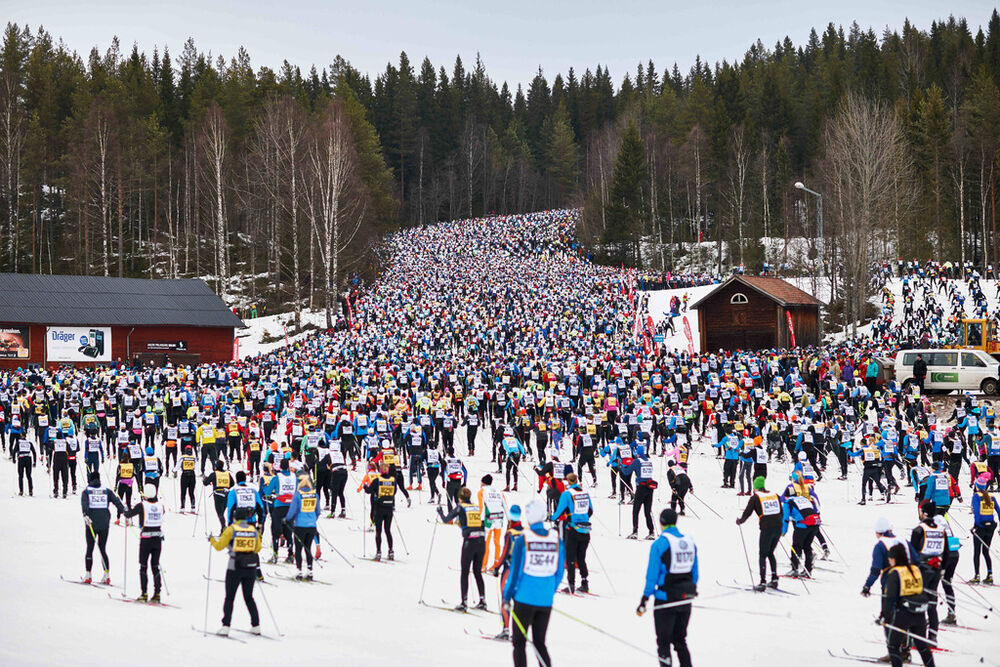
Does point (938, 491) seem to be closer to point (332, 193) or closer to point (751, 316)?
point (751, 316)

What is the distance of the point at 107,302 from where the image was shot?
45812 millimetres

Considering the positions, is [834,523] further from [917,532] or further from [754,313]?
[754,313]

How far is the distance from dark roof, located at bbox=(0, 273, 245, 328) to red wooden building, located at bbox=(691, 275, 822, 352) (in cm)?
2378

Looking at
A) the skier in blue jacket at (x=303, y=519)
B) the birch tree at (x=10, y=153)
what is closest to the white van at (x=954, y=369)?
the skier in blue jacket at (x=303, y=519)

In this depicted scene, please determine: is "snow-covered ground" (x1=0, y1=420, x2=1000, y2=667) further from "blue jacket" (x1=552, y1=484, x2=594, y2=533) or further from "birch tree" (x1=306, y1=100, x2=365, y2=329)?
"birch tree" (x1=306, y1=100, x2=365, y2=329)

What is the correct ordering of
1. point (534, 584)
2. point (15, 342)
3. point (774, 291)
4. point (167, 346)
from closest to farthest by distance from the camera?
point (534, 584) → point (15, 342) → point (774, 291) → point (167, 346)

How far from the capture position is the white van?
30719mm

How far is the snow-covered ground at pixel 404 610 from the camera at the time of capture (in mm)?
9156

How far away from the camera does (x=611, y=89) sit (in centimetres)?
13162

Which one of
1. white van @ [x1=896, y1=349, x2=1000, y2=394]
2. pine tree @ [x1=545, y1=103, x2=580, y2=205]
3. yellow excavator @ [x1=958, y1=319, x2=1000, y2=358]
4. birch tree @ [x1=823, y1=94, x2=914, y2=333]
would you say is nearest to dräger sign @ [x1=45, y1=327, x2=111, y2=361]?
white van @ [x1=896, y1=349, x2=1000, y2=394]

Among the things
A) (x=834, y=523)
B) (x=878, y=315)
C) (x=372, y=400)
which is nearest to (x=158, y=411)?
(x=372, y=400)

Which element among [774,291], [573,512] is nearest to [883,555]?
[573,512]

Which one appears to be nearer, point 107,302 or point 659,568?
point 659,568

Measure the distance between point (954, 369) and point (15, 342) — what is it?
127 ft
